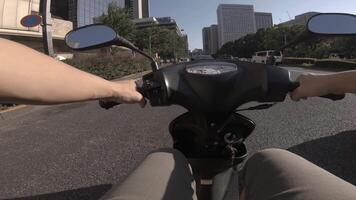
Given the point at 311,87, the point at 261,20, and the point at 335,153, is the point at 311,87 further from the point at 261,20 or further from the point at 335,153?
the point at 261,20

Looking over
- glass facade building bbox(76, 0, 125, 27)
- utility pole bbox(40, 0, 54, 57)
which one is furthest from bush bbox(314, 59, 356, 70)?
glass facade building bbox(76, 0, 125, 27)

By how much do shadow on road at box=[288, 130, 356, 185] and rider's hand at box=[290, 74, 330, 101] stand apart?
2.66 meters

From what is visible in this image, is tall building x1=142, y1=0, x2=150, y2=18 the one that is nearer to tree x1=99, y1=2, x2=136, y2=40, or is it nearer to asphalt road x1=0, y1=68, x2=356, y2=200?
tree x1=99, y1=2, x2=136, y2=40

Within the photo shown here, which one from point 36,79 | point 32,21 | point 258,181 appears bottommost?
point 258,181

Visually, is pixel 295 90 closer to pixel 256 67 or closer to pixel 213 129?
pixel 256 67

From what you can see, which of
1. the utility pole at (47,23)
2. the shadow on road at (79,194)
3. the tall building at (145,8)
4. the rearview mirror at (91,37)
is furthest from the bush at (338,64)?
the tall building at (145,8)

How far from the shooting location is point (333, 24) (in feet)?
6.39

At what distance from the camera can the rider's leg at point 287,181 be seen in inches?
44.1

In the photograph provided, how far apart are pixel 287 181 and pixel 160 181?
388 mm

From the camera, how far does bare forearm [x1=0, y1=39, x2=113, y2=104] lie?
3.32 feet

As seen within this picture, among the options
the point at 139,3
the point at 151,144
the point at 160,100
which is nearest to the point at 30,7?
the point at 151,144

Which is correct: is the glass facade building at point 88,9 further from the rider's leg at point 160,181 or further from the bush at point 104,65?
the rider's leg at point 160,181

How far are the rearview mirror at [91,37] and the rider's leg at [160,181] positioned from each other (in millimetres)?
656

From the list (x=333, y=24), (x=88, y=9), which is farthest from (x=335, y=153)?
(x=88, y=9)
